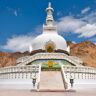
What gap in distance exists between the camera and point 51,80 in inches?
1342

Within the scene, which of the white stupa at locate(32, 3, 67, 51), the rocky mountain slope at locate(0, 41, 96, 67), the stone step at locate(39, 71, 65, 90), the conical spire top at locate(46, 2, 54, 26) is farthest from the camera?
the rocky mountain slope at locate(0, 41, 96, 67)

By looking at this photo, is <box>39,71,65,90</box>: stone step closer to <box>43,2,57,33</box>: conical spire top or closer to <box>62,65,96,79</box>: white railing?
<box>62,65,96,79</box>: white railing

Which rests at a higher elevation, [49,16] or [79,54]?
[49,16]

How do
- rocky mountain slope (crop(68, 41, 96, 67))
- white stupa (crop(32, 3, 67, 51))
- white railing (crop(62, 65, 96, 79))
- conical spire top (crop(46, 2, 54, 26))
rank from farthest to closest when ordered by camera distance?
rocky mountain slope (crop(68, 41, 96, 67)) < conical spire top (crop(46, 2, 54, 26)) < white stupa (crop(32, 3, 67, 51)) < white railing (crop(62, 65, 96, 79))

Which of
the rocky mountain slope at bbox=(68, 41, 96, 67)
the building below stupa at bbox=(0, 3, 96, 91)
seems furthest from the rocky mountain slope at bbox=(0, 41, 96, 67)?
the building below stupa at bbox=(0, 3, 96, 91)

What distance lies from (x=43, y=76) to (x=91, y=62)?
86.4m

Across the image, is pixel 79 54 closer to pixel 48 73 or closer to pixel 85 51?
pixel 85 51

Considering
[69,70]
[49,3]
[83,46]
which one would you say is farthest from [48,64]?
[83,46]

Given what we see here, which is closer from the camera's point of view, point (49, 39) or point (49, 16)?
point (49, 39)

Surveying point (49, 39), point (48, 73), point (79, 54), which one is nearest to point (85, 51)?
point (79, 54)

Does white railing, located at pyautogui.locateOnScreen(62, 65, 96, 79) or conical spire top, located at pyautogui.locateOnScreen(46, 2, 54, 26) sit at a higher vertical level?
conical spire top, located at pyautogui.locateOnScreen(46, 2, 54, 26)

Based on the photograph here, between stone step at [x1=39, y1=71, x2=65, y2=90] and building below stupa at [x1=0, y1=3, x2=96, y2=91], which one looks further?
building below stupa at [x1=0, y1=3, x2=96, y2=91]

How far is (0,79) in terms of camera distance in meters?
42.7

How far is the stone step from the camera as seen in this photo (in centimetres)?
3165
